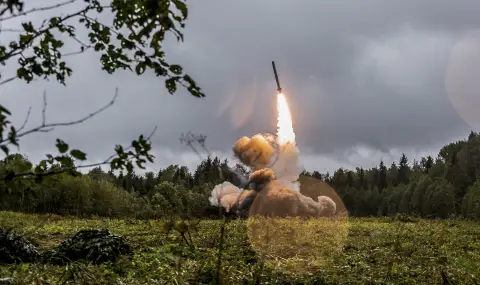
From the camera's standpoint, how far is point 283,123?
113 ft

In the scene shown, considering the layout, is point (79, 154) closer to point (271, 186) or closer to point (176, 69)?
point (176, 69)

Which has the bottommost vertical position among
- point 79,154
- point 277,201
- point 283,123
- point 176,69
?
point 79,154

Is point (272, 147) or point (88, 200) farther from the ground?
point (272, 147)

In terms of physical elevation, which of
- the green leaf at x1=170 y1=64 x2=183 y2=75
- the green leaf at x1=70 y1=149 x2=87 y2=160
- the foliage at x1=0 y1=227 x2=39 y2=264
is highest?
A: the green leaf at x1=170 y1=64 x2=183 y2=75

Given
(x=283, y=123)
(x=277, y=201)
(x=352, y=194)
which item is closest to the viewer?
(x=283, y=123)

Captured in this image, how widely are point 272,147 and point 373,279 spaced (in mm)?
29893

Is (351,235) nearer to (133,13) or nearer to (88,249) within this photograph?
(88,249)

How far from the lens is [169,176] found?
102562 mm

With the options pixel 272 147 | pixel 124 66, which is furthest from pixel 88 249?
pixel 272 147

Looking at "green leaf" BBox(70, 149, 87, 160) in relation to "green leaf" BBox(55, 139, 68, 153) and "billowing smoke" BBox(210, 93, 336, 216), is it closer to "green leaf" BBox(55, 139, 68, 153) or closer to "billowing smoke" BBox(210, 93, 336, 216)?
"green leaf" BBox(55, 139, 68, 153)

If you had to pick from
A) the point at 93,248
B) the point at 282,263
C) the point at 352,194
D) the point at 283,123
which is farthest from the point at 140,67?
the point at 352,194

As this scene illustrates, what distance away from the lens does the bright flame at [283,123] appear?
33000 mm

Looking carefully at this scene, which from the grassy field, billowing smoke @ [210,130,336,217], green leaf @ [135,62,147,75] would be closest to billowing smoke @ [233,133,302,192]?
billowing smoke @ [210,130,336,217]

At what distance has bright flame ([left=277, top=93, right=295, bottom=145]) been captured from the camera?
33000mm
